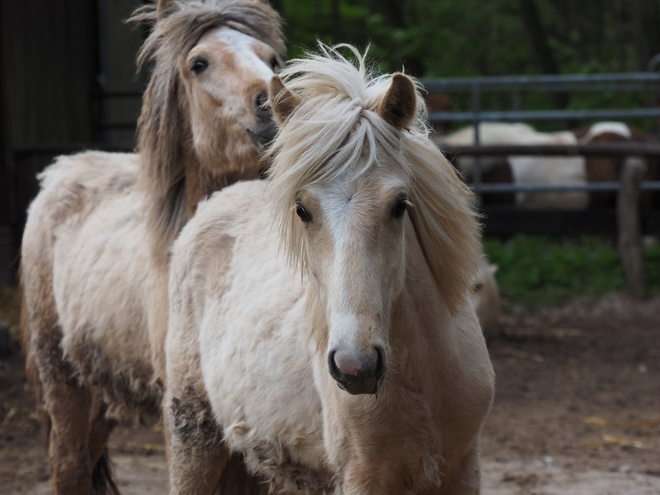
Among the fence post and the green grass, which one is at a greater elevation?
the fence post

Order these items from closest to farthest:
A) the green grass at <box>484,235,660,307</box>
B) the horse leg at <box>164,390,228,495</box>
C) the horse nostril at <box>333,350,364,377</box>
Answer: the horse nostril at <box>333,350,364,377</box>, the horse leg at <box>164,390,228,495</box>, the green grass at <box>484,235,660,307</box>

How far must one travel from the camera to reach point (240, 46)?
3.53 m

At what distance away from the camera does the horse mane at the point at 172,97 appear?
3.62 meters

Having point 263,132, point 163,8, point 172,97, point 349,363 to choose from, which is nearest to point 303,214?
point 349,363

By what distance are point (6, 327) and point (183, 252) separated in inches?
150

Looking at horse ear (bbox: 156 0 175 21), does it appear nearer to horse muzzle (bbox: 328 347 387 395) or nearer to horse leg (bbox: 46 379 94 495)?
horse leg (bbox: 46 379 94 495)

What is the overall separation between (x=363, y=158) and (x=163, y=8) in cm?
206

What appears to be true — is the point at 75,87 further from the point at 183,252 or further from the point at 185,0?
the point at 183,252

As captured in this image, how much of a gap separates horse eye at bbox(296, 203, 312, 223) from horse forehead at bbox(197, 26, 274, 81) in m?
1.32

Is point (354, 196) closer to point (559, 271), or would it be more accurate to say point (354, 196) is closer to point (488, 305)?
point (488, 305)

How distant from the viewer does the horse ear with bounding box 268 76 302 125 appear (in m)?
2.29

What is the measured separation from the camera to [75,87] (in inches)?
370

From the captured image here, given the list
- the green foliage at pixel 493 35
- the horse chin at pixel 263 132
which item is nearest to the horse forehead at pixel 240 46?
the horse chin at pixel 263 132

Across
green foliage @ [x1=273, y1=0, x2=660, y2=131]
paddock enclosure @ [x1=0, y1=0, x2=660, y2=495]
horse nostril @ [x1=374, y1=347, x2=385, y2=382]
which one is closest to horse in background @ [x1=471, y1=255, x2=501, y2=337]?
paddock enclosure @ [x1=0, y1=0, x2=660, y2=495]
